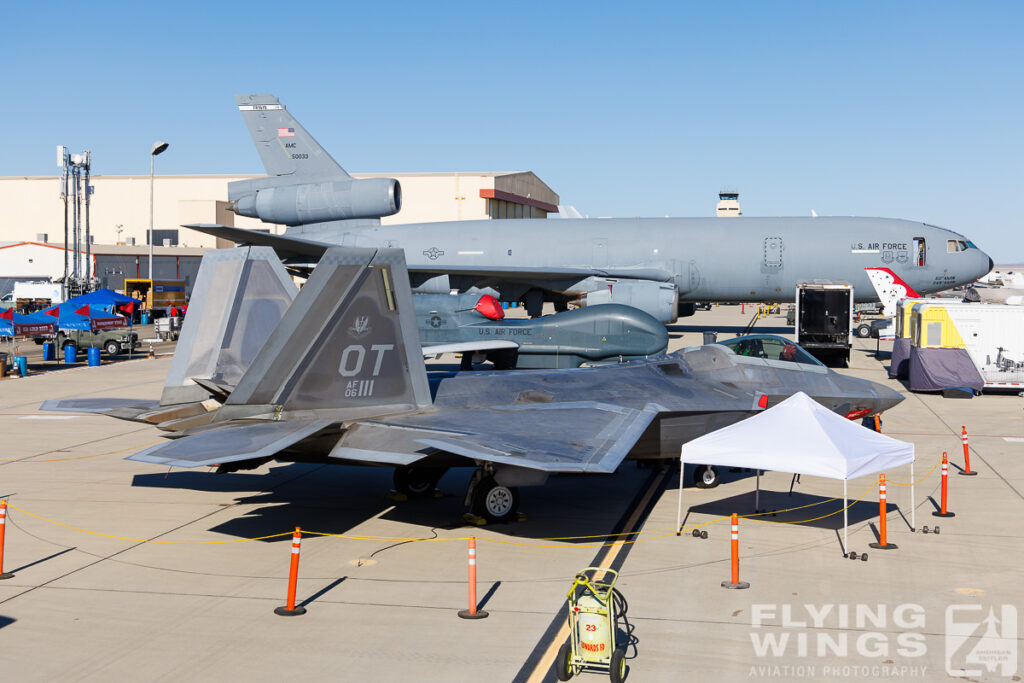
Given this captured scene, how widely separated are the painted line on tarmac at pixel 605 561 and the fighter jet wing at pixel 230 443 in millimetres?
3913

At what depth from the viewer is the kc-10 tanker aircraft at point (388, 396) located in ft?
37.2

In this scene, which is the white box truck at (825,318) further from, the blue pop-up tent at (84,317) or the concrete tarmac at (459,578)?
the blue pop-up tent at (84,317)

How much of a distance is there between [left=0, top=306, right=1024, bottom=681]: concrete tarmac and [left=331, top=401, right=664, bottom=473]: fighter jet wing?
1.38m

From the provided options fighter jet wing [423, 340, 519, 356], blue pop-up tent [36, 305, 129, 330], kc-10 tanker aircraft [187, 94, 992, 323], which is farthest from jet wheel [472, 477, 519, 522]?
blue pop-up tent [36, 305, 129, 330]

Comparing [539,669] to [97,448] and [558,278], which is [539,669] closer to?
[97,448]

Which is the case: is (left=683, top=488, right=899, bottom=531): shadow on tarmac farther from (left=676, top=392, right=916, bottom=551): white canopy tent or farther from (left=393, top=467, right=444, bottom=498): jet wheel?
(left=393, top=467, right=444, bottom=498): jet wheel

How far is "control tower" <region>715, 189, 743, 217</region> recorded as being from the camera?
344 ft

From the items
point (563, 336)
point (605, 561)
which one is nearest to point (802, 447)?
point (605, 561)

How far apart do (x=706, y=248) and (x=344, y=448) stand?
2699 centimetres

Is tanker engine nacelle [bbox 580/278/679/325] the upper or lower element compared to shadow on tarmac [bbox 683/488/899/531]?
upper

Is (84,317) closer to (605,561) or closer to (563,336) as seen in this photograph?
(563,336)

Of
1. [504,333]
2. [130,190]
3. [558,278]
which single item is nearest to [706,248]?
[558,278]

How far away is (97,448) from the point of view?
18531 millimetres

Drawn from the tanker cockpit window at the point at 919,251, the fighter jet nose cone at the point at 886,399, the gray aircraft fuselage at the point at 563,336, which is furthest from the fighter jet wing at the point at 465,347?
the tanker cockpit window at the point at 919,251
